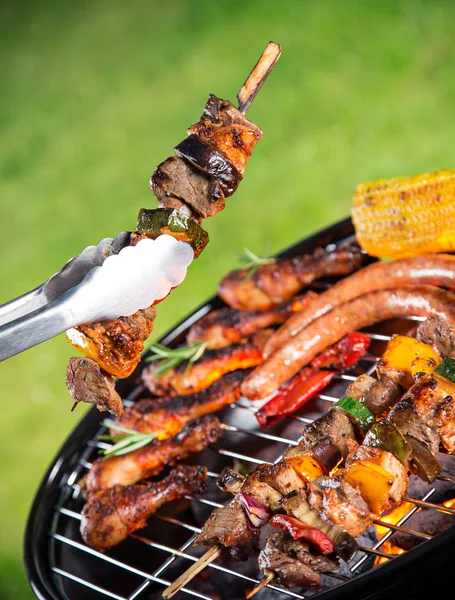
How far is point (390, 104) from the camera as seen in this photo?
27.1 ft

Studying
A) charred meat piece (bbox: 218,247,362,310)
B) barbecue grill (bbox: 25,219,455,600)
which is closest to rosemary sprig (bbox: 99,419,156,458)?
barbecue grill (bbox: 25,219,455,600)

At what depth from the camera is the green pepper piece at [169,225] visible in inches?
106

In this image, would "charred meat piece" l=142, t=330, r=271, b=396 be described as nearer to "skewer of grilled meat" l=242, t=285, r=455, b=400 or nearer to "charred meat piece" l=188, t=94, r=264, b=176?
"skewer of grilled meat" l=242, t=285, r=455, b=400

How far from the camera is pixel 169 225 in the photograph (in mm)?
2695

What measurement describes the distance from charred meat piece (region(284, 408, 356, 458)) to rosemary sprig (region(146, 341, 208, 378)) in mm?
1324

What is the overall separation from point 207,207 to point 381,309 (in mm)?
1058

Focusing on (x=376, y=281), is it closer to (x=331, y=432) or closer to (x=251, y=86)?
(x=331, y=432)

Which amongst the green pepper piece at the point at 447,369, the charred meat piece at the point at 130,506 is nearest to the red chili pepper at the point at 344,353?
the charred meat piece at the point at 130,506

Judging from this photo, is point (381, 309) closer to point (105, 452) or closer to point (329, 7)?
point (105, 452)

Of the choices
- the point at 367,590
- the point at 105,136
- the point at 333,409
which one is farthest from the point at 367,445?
the point at 105,136

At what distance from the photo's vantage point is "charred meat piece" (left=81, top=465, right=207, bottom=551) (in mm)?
3287

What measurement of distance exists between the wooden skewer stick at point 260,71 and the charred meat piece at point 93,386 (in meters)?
1.12

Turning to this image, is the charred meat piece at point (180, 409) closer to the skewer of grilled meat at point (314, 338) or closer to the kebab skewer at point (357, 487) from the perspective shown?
the skewer of grilled meat at point (314, 338)

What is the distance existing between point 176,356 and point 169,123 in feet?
19.7
